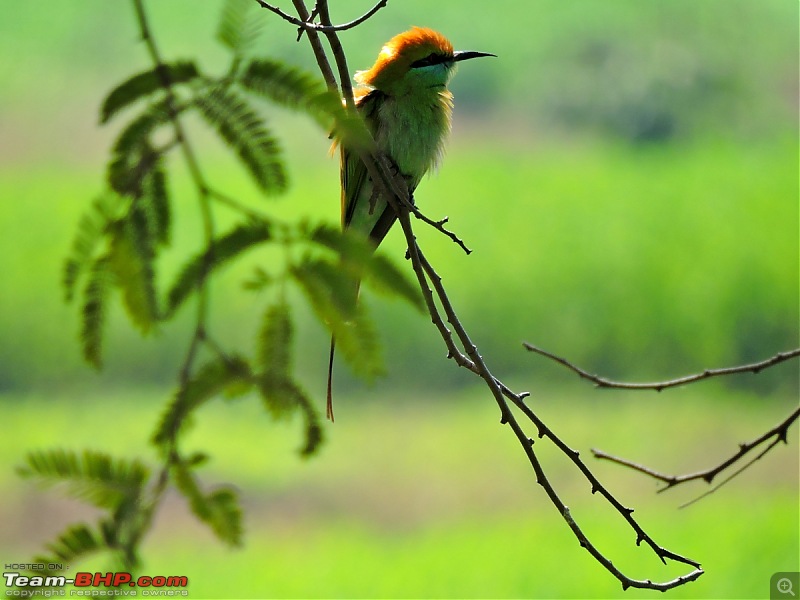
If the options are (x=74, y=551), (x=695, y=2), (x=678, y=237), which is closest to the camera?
(x=74, y=551)

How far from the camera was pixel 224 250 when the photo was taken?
1.68ft

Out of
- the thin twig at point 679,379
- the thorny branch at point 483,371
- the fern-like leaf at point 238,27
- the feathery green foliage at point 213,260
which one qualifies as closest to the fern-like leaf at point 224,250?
the feathery green foliage at point 213,260

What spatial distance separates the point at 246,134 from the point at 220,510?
21 centimetres

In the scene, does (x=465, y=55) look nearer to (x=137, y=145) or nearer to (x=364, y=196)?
(x=364, y=196)

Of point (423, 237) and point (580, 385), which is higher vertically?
point (423, 237)

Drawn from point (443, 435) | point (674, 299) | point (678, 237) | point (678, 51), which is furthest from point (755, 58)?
point (443, 435)

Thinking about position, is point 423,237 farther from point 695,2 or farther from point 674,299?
point 695,2

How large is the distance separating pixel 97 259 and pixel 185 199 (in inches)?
114

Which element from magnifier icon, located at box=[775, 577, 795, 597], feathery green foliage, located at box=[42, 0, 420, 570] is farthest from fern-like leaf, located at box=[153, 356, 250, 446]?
magnifier icon, located at box=[775, 577, 795, 597]

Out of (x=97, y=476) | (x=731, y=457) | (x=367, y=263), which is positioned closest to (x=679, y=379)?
(x=731, y=457)

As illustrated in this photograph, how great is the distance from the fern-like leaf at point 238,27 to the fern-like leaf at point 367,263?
0.40 ft

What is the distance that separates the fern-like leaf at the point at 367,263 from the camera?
19.9 inches

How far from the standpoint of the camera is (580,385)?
333cm

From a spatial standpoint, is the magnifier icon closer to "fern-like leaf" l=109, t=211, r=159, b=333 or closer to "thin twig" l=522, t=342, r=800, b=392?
"thin twig" l=522, t=342, r=800, b=392
